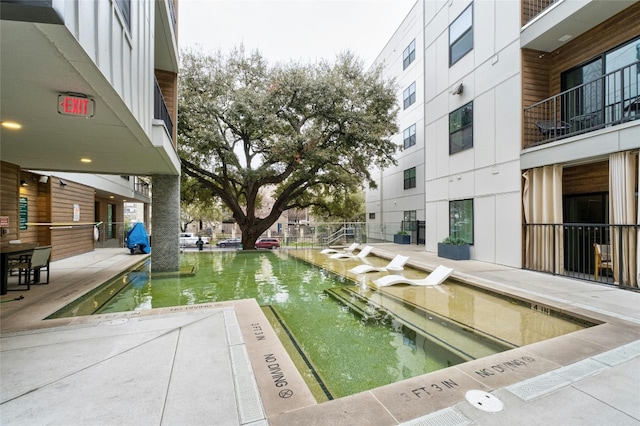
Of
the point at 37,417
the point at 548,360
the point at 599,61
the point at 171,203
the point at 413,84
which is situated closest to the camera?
the point at 37,417

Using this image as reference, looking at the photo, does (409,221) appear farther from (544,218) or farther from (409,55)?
(409,55)

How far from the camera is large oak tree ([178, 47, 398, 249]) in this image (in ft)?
43.9

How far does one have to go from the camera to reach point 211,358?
9.62ft

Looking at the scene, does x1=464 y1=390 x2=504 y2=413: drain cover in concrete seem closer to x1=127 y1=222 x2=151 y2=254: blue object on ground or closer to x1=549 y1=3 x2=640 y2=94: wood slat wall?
x1=549 y1=3 x2=640 y2=94: wood slat wall

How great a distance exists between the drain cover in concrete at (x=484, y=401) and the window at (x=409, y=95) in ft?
60.4

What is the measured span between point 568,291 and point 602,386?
152 inches

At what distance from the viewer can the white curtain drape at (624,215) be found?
5.80 m

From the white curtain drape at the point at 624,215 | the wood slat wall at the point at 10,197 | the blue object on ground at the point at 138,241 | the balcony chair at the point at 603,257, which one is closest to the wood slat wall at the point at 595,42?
the white curtain drape at the point at 624,215

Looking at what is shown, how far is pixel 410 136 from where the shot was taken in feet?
61.2

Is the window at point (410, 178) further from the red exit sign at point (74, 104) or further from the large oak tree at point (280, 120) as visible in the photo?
the red exit sign at point (74, 104)

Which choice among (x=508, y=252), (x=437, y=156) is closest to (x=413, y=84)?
(x=437, y=156)

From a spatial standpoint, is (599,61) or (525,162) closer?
(599,61)

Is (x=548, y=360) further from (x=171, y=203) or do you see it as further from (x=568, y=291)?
(x=171, y=203)

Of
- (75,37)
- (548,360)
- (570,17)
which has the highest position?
(570,17)
